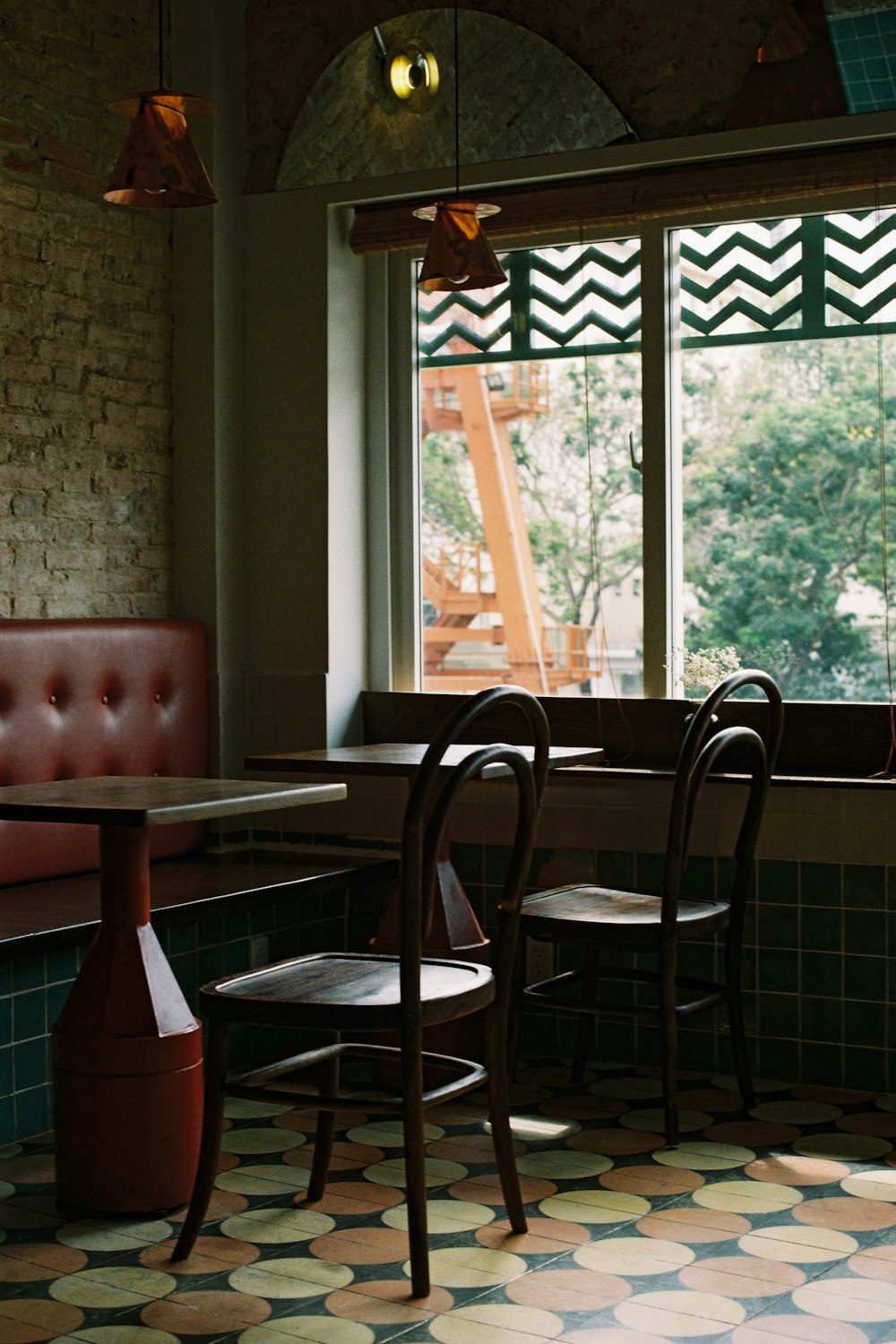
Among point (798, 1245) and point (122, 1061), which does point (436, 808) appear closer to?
point (122, 1061)

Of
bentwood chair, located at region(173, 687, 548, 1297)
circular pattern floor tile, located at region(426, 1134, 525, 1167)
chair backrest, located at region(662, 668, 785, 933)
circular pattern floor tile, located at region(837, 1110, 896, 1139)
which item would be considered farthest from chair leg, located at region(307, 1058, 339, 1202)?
circular pattern floor tile, located at region(837, 1110, 896, 1139)

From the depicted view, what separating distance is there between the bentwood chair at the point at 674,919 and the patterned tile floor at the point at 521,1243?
0.81 ft

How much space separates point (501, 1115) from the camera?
2.80 meters

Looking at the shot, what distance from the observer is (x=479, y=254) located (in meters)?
3.82

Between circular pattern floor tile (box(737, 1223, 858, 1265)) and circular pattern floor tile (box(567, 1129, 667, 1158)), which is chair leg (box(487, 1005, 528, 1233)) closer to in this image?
circular pattern floor tile (box(737, 1223, 858, 1265))

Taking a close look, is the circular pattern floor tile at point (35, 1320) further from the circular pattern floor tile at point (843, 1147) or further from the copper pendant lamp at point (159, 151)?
the copper pendant lamp at point (159, 151)

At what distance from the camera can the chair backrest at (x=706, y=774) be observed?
11.0 ft

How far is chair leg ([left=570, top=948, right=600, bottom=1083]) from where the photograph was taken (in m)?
3.85

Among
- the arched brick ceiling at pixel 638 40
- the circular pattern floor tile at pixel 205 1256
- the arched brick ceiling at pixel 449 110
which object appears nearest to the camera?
the circular pattern floor tile at pixel 205 1256

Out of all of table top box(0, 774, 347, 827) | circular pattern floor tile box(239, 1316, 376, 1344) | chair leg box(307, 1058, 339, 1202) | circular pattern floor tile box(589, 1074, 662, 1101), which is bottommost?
circular pattern floor tile box(589, 1074, 662, 1101)

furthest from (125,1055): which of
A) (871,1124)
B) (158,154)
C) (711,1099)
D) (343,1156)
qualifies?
(158,154)

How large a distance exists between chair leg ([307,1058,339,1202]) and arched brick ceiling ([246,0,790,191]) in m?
2.67

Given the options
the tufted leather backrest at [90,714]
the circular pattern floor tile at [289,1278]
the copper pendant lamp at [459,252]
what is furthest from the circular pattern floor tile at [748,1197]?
the copper pendant lamp at [459,252]

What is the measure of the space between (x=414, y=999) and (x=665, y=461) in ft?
7.40
